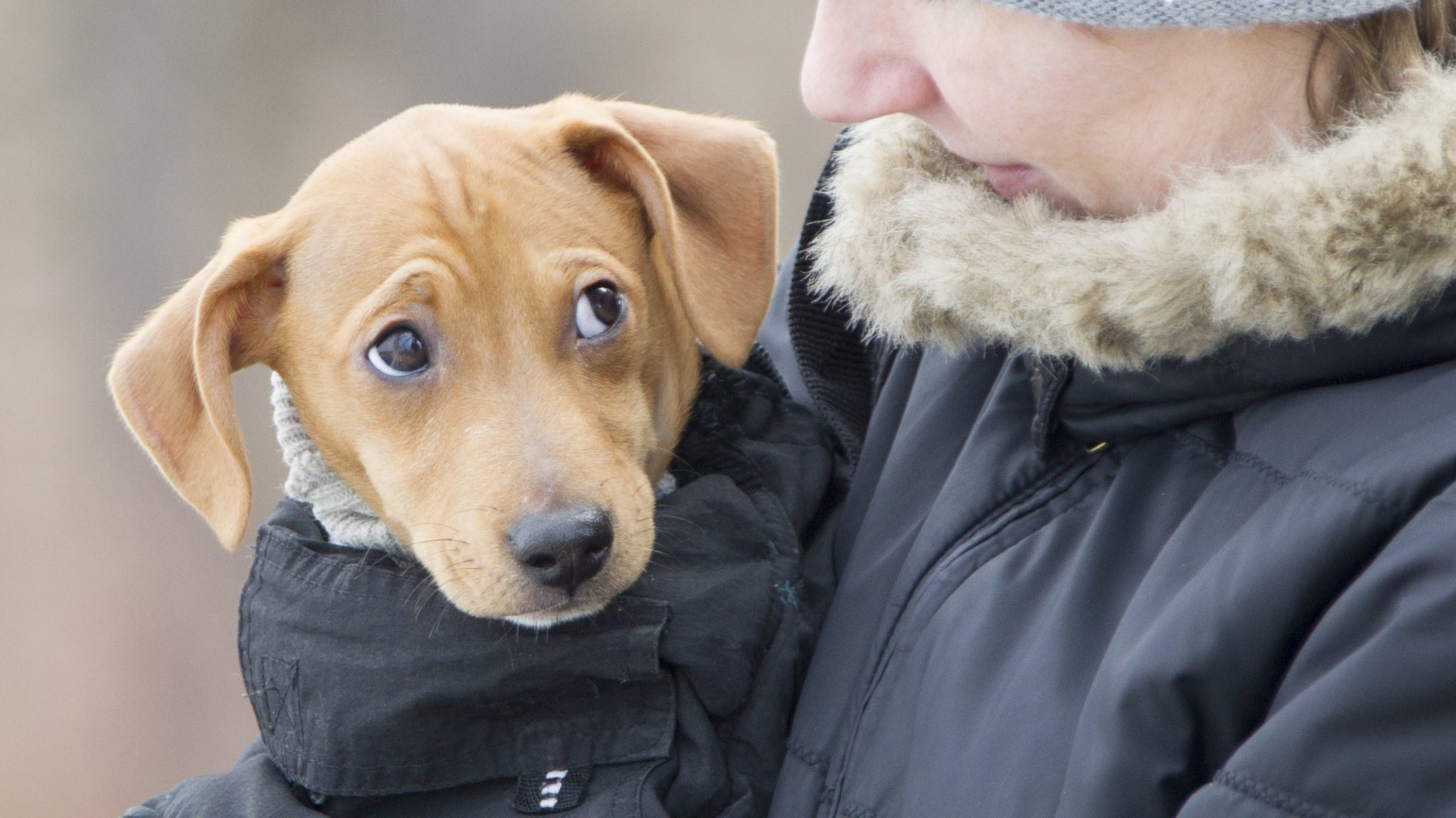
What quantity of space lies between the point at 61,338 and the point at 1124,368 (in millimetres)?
5061

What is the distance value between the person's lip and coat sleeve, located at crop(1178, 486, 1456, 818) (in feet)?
2.52

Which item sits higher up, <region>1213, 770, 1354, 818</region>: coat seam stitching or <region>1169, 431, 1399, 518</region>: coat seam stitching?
<region>1169, 431, 1399, 518</region>: coat seam stitching

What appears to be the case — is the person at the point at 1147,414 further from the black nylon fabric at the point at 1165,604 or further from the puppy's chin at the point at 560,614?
the puppy's chin at the point at 560,614

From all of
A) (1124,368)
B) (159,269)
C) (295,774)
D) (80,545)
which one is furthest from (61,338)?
(1124,368)

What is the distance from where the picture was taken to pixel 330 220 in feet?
7.46

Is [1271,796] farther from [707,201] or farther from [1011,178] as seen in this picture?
[707,201]

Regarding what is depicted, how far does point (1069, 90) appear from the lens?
1656 millimetres

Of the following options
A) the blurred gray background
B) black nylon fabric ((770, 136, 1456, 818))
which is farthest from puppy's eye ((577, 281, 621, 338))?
the blurred gray background

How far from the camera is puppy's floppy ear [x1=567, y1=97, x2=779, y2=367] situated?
228cm

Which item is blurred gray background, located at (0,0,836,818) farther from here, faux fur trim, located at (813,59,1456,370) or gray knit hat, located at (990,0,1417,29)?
gray knit hat, located at (990,0,1417,29)

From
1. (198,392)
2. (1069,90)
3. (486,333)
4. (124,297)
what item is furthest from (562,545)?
(124,297)

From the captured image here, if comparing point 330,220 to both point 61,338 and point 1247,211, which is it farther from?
point 61,338

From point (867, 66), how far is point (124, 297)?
4.49 metres

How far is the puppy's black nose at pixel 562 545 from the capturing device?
77.9 inches
